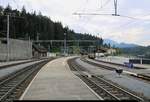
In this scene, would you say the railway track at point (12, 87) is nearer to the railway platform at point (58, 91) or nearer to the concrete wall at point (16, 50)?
the railway platform at point (58, 91)

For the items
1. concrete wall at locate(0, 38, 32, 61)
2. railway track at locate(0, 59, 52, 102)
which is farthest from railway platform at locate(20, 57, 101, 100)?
concrete wall at locate(0, 38, 32, 61)

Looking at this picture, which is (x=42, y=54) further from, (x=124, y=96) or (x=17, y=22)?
(x=124, y=96)

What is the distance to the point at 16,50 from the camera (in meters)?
95.8

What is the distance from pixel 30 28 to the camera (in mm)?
192875

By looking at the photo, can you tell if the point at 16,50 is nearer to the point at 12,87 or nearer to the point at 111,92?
the point at 12,87

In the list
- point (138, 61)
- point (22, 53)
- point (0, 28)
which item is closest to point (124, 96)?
point (138, 61)

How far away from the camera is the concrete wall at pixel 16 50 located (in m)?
82.5

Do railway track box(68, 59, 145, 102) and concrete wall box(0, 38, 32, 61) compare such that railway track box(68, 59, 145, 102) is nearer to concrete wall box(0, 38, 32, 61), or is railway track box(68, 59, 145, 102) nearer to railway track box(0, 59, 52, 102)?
railway track box(0, 59, 52, 102)

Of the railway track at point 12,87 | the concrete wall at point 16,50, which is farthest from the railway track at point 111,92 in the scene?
the concrete wall at point 16,50

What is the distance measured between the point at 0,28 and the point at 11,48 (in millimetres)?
64841

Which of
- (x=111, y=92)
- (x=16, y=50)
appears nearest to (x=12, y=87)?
(x=111, y=92)

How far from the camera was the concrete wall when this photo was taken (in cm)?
8253

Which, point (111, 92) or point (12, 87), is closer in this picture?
point (111, 92)

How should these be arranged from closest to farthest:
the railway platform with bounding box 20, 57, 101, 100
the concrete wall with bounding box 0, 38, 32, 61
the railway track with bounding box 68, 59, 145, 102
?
the railway track with bounding box 68, 59, 145, 102, the railway platform with bounding box 20, 57, 101, 100, the concrete wall with bounding box 0, 38, 32, 61
